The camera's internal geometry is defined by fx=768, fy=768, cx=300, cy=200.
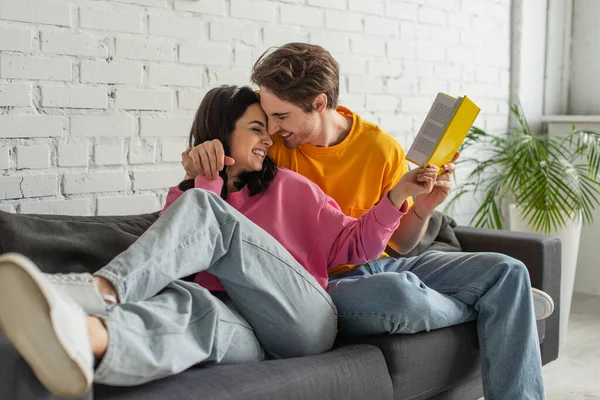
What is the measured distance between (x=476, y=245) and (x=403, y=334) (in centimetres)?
87

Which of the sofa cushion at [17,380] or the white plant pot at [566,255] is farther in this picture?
the white plant pot at [566,255]

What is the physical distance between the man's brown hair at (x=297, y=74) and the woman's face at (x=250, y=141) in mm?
84

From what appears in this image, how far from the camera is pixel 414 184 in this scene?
2014 millimetres

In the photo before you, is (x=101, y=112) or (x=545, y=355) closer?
(x=101, y=112)

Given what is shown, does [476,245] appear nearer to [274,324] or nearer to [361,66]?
[361,66]

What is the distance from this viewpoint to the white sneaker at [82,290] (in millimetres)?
1327

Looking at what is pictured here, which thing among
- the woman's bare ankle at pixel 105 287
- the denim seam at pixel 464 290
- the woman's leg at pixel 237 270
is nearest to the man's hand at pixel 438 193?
the denim seam at pixel 464 290

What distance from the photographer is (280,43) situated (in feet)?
8.97

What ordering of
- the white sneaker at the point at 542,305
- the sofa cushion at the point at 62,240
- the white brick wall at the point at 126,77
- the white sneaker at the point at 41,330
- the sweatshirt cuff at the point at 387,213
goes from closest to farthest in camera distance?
the white sneaker at the point at 41,330
the sofa cushion at the point at 62,240
the sweatshirt cuff at the point at 387,213
the white brick wall at the point at 126,77
the white sneaker at the point at 542,305

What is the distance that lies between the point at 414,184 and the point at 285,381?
2.22 ft

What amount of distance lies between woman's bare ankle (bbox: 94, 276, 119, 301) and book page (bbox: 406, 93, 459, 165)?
0.94 m

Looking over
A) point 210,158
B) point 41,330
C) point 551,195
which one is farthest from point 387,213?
point 551,195

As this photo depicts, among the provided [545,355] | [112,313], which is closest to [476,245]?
[545,355]

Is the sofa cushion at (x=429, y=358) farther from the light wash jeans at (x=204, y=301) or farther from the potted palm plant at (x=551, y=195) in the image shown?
the potted palm plant at (x=551, y=195)
